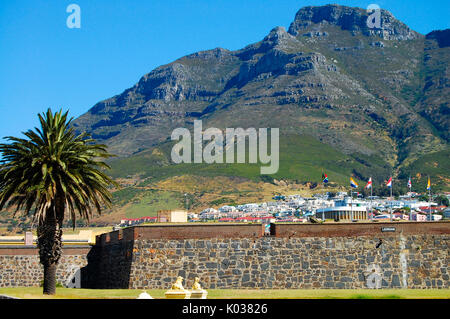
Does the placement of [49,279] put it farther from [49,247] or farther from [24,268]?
[24,268]

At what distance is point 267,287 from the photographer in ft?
148

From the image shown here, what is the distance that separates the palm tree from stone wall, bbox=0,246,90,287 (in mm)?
12534

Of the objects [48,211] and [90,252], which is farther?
[90,252]

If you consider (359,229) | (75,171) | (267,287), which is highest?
(75,171)

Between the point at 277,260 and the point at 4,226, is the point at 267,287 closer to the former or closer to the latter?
the point at 277,260

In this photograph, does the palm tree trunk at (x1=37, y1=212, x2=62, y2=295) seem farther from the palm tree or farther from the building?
the building

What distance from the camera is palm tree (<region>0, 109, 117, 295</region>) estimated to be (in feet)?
128

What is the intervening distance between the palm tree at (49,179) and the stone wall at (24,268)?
41.1ft

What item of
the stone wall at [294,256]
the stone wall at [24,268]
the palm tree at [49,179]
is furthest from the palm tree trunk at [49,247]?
the stone wall at [24,268]

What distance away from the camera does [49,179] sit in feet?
128

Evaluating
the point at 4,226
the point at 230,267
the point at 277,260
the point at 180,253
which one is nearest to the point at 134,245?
the point at 180,253

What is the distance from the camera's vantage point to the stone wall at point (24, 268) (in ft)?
170

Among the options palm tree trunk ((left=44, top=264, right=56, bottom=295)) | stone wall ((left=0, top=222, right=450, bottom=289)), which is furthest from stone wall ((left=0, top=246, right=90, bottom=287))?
palm tree trunk ((left=44, top=264, right=56, bottom=295))
